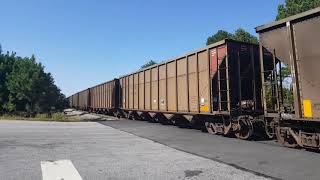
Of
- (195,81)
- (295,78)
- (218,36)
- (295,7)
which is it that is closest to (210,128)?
(195,81)

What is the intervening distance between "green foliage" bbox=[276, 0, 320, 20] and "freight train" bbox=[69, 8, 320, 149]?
15.1 m

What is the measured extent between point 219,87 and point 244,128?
6.85 feet

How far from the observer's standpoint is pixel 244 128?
1351 centimetres

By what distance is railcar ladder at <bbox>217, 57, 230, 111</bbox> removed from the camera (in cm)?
1434

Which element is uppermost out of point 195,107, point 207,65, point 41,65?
point 41,65

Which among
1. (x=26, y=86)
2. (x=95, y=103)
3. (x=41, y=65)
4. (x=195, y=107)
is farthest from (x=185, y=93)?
(x=95, y=103)

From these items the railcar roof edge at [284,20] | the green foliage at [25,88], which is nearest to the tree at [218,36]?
the green foliage at [25,88]

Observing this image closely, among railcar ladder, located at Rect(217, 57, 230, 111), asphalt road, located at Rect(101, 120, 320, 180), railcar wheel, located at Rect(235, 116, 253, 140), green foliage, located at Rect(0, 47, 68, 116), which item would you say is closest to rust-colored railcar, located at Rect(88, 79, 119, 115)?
green foliage, located at Rect(0, 47, 68, 116)

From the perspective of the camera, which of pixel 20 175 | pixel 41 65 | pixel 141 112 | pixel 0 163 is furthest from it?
pixel 41 65

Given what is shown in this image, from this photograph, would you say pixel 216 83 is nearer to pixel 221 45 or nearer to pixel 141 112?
pixel 221 45

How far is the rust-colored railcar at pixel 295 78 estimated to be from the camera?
954 centimetres

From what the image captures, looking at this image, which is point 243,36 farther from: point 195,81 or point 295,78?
point 295,78

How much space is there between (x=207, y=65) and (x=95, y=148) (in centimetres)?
648

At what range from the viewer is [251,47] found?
49.3 feet
